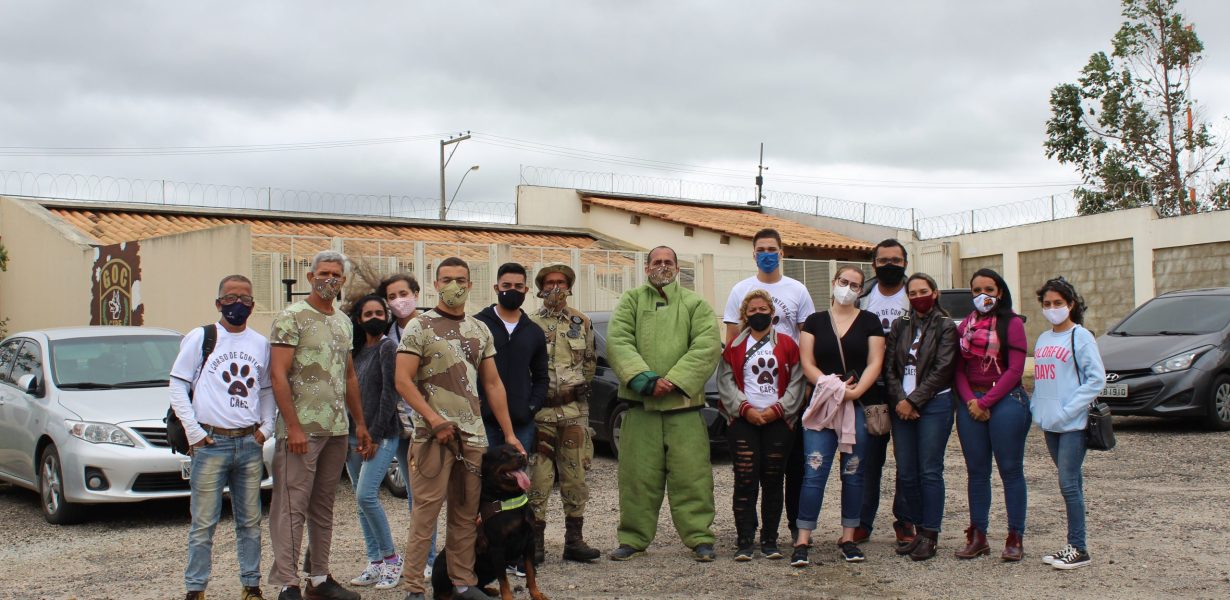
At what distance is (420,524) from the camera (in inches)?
209

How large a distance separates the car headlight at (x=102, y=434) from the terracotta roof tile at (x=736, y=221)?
56.5 feet

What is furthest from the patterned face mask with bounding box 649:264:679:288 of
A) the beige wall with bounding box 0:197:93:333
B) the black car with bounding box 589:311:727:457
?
the beige wall with bounding box 0:197:93:333

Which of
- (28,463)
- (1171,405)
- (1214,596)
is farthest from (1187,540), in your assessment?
(28,463)

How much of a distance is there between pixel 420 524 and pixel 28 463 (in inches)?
190

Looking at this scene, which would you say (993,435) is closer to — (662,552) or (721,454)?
(662,552)

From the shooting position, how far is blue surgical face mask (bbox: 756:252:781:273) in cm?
672

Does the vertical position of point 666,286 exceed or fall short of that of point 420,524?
it exceeds it

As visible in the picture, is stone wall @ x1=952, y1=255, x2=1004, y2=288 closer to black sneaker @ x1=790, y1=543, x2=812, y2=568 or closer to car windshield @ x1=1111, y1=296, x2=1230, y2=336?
car windshield @ x1=1111, y1=296, x2=1230, y2=336

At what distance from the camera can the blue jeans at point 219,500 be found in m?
5.26

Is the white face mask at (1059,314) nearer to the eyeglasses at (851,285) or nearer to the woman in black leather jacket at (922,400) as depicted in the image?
the woman in black leather jacket at (922,400)

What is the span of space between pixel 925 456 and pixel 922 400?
14.1 inches

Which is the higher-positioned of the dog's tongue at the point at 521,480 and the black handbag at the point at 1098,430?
the black handbag at the point at 1098,430

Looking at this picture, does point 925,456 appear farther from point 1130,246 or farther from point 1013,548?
point 1130,246

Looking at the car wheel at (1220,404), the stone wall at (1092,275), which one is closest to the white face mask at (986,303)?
the car wheel at (1220,404)
